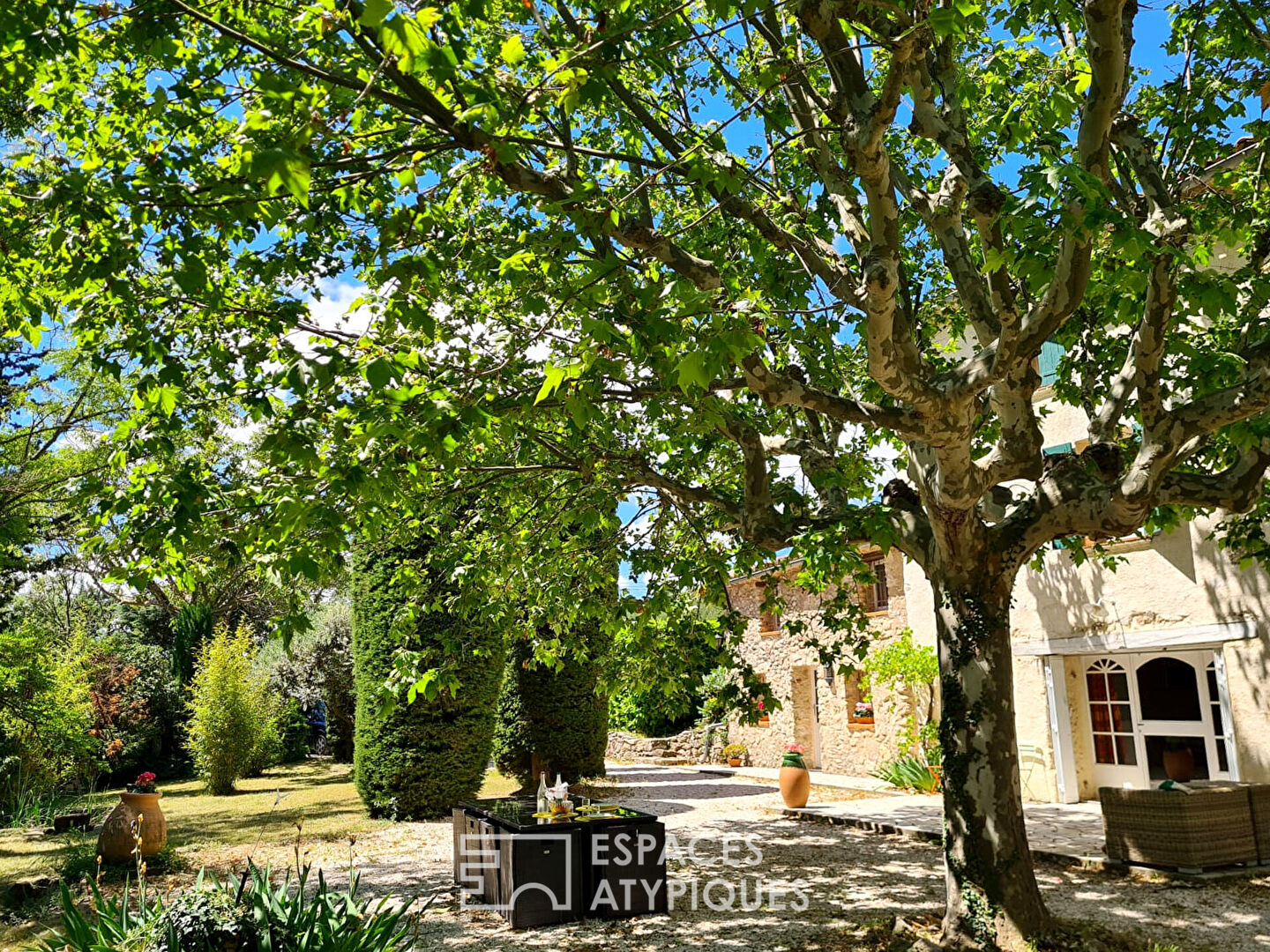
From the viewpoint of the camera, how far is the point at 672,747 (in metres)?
24.8

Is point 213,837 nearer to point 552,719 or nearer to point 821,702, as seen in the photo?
point 552,719

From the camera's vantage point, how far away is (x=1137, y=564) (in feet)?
39.8

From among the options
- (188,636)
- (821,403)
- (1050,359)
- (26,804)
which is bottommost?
(26,804)

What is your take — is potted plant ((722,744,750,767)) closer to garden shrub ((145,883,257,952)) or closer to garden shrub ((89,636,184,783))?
garden shrub ((89,636,184,783))

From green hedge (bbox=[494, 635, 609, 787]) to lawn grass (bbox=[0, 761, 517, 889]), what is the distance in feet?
2.93

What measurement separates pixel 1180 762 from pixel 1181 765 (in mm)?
34

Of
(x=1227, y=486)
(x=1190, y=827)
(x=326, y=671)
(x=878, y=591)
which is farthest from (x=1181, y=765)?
(x=326, y=671)

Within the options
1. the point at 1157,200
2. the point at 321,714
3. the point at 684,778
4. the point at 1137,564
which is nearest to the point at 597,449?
the point at 1157,200

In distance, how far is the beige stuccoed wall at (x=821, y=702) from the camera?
690 inches

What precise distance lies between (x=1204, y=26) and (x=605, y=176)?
16.2 ft

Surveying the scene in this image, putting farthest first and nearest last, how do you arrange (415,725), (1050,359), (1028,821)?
(1050,359) → (415,725) → (1028,821)

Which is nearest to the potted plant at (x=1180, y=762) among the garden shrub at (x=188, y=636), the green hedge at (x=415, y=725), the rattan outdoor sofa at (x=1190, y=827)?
the rattan outdoor sofa at (x=1190, y=827)

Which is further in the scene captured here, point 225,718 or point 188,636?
point 188,636

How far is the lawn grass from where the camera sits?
10062 mm
